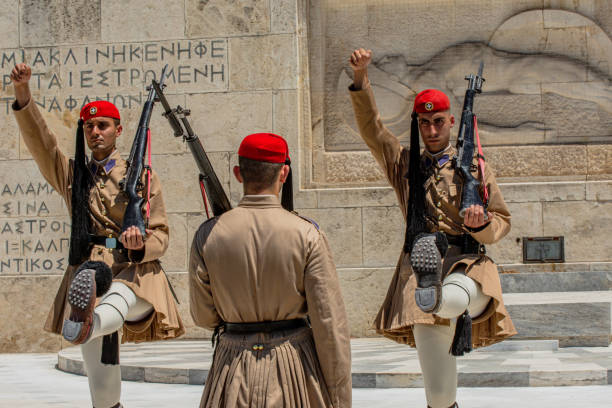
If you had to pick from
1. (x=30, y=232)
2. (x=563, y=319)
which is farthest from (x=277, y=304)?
(x=30, y=232)

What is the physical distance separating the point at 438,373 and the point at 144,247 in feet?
5.18

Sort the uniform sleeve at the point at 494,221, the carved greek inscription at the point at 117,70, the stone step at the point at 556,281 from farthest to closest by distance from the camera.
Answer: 1. the carved greek inscription at the point at 117,70
2. the stone step at the point at 556,281
3. the uniform sleeve at the point at 494,221

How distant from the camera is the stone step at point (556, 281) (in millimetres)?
8633

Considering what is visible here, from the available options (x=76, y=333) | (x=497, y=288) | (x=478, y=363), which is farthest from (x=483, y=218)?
(x=478, y=363)

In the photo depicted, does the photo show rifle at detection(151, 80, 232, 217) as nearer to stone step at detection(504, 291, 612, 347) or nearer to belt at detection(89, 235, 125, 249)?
belt at detection(89, 235, 125, 249)

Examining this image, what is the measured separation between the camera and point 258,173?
10.0 feet

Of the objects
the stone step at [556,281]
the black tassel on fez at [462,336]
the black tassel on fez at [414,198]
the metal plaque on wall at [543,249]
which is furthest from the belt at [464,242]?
the metal plaque on wall at [543,249]

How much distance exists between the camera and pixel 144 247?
4508 millimetres

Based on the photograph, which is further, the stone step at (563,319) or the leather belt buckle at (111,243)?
the stone step at (563,319)

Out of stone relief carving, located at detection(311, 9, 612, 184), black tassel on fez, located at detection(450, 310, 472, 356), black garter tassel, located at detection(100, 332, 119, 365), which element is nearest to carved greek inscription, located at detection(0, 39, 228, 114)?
stone relief carving, located at detection(311, 9, 612, 184)

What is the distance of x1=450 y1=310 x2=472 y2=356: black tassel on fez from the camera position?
4.11 m

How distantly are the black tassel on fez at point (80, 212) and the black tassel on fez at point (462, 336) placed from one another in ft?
6.35

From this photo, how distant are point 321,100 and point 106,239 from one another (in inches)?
206

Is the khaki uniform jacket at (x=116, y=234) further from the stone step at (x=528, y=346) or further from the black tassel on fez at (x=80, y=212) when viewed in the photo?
the stone step at (x=528, y=346)
